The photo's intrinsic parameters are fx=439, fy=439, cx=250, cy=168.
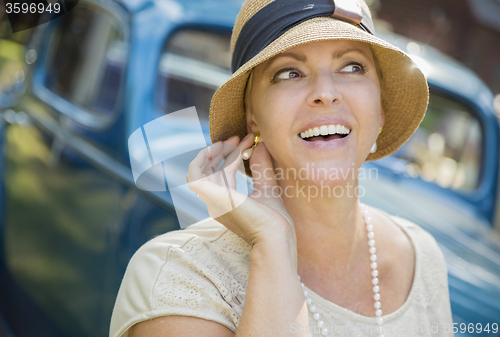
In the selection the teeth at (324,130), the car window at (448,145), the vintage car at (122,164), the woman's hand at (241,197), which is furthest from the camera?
the car window at (448,145)

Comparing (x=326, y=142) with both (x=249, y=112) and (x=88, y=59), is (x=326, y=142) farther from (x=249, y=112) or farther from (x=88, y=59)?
(x=88, y=59)

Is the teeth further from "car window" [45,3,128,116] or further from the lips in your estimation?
"car window" [45,3,128,116]

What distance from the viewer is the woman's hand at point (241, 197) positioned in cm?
138

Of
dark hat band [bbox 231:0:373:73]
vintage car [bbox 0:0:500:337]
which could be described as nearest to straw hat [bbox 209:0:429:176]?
dark hat band [bbox 231:0:373:73]

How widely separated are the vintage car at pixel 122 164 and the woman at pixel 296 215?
421 mm

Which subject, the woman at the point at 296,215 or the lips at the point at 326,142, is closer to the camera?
the woman at the point at 296,215

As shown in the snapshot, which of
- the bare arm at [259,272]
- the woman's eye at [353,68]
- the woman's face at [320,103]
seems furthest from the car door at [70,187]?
the woman's eye at [353,68]

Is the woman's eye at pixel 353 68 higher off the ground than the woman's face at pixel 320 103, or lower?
higher

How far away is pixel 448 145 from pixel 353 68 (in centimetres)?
240

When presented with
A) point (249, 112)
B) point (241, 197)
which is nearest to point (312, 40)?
point (249, 112)

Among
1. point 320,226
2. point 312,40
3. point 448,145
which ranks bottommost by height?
point 448,145

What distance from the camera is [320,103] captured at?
1.46 m

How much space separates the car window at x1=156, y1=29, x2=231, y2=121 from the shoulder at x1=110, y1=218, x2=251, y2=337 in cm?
110

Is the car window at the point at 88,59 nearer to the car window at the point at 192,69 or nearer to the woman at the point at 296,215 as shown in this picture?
the car window at the point at 192,69
